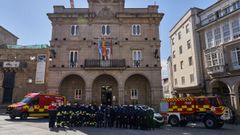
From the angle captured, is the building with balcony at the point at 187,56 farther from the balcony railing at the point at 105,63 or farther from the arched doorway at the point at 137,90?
the balcony railing at the point at 105,63

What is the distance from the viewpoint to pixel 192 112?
49.6 ft

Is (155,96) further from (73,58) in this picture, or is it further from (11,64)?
(11,64)

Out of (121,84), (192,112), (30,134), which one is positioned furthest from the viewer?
(121,84)

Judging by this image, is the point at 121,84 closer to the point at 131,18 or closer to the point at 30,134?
the point at 131,18

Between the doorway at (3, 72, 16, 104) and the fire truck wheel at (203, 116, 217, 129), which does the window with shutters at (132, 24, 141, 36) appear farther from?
the doorway at (3, 72, 16, 104)

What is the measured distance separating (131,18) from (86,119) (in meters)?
15.6

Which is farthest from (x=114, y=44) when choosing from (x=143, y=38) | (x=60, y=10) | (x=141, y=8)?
(x=60, y=10)

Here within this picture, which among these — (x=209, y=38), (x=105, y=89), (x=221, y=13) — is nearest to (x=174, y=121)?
(x=105, y=89)

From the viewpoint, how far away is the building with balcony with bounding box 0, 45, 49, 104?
28016 millimetres

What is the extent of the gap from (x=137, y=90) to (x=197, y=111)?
957 cm

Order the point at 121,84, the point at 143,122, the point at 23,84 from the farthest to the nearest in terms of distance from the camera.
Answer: the point at 23,84, the point at 121,84, the point at 143,122

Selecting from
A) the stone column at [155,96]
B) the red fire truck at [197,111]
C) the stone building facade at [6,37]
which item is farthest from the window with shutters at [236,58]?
the stone building facade at [6,37]

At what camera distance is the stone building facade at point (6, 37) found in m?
35.6

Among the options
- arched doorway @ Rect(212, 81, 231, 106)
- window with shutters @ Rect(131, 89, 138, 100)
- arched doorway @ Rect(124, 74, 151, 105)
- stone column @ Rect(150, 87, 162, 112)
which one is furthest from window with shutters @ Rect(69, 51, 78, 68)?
arched doorway @ Rect(212, 81, 231, 106)
